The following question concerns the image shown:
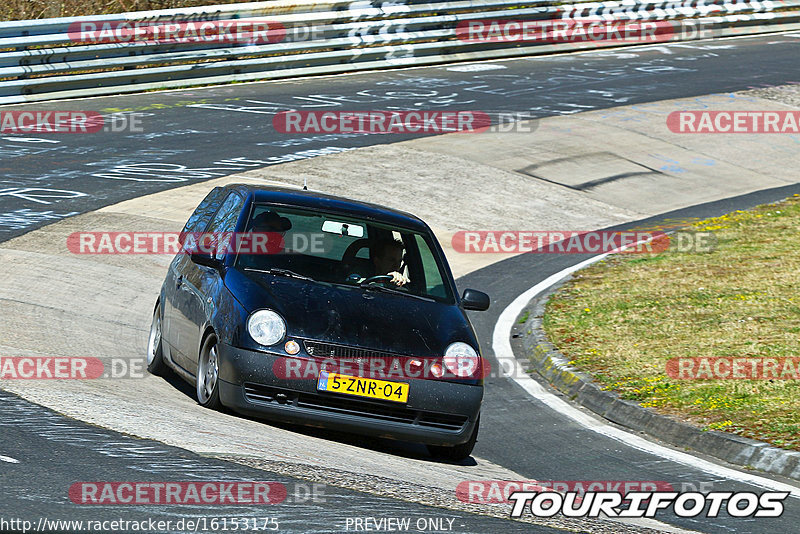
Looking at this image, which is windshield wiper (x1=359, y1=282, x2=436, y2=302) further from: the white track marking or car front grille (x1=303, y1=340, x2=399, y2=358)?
the white track marking

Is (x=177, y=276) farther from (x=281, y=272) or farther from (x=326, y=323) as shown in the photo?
(x=326, y=323)

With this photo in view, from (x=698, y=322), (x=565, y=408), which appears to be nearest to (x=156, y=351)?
(x=565, y=408)

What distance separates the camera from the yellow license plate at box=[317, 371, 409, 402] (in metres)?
7.34

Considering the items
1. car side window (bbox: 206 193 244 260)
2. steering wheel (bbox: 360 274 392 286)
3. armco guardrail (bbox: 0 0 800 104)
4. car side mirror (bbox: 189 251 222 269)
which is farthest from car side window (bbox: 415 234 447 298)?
armco guardrail (bbox: 0 0 800 104)

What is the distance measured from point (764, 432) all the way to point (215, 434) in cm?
389

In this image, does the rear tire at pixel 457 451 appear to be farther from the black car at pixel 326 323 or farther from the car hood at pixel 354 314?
the car hood at pixel 354 314

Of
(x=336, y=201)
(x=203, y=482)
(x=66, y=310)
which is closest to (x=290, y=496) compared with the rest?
(x=203, y=482)

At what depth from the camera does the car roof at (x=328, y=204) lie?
8742mm

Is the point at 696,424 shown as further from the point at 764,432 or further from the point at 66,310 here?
the point at 66,310

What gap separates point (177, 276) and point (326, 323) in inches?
75.5

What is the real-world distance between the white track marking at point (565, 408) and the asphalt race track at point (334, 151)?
0.13 metres

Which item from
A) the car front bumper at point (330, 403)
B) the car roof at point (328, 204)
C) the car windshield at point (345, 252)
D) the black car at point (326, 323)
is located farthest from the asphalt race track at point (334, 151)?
the car roof at point (328, 204)

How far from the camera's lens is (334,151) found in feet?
60.3

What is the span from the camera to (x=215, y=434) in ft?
22.1
